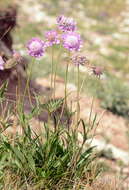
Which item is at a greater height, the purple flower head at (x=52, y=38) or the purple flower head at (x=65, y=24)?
the purple flower head at (x=65, y=24)

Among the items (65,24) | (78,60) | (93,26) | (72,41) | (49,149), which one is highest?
(93,26)

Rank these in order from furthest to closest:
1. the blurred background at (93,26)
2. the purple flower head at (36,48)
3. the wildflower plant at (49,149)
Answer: the blurred background at (93,26), the wildflower plant at (49,149), the purple flower head at (36,48)

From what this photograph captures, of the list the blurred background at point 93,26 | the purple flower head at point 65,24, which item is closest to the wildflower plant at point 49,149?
the purple flower head at point 65,24

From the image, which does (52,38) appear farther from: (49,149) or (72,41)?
(49,149)

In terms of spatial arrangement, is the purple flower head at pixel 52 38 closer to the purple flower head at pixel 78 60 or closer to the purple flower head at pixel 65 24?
the purple flower head at pixel 65 24

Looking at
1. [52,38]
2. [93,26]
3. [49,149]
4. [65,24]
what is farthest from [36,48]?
[93,26]

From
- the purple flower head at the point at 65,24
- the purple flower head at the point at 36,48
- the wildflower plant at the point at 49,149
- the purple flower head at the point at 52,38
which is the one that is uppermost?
the purple flower head at the point at 65,24

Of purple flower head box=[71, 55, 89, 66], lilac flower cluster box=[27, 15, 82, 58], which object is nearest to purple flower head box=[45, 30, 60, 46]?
lilac flower cluster box=[27, 15, 82, 58]

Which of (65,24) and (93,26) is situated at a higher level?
(93,26)
